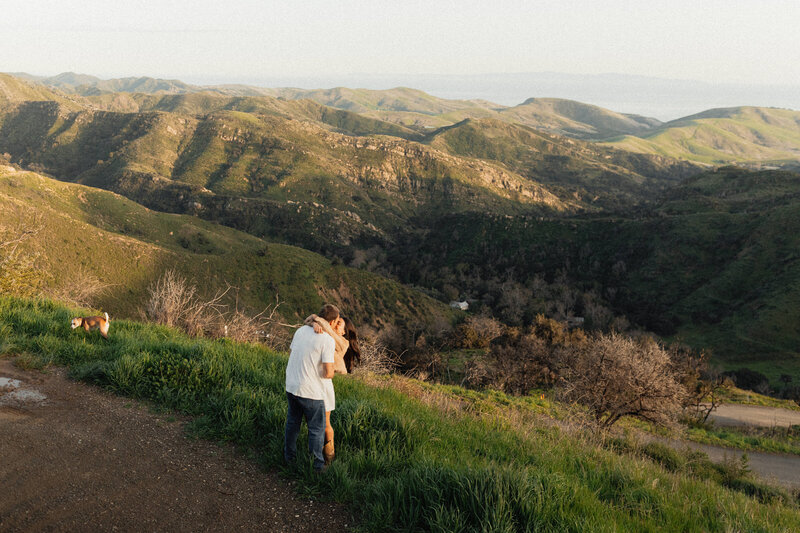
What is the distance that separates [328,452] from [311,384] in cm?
78

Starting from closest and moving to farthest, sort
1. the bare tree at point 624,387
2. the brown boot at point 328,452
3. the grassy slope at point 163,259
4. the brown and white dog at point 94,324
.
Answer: the brown boot at point 328,452 → the brown and white dog at point 94,324 → the bare tree at point 624,387 → the grassy slope at point 163,259

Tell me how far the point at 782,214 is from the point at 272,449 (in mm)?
90217

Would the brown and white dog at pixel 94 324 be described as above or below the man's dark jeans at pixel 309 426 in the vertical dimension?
below

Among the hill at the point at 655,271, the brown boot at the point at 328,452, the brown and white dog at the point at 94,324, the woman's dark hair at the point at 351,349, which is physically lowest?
the hill at the point at 655,271

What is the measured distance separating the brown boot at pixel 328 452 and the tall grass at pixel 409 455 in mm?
131

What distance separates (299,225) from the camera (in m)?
104

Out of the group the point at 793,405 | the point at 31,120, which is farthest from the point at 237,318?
the point at 31,120

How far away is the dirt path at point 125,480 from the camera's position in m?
3.47

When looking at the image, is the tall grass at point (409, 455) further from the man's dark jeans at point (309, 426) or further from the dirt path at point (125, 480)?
the dirt path at point (125, 480)

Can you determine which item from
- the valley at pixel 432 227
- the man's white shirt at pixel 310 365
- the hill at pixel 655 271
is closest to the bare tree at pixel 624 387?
the man's white shirt at pixel 310 365

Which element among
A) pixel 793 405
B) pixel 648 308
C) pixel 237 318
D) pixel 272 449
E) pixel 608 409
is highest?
pixel 272 449

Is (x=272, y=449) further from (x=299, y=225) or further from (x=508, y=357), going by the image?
Answer: (x=299, y=225)

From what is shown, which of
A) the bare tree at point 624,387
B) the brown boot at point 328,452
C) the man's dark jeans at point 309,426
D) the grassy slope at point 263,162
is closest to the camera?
the man's dark jeans at point 309,426

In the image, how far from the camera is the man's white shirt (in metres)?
4.25
